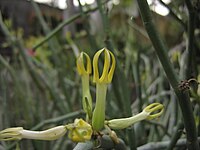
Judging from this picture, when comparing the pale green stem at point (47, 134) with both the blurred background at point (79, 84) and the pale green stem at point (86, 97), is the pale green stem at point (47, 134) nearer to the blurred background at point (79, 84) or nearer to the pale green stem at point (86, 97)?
the pale green stem at point (86, 97)

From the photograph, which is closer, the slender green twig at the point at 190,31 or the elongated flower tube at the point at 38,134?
the elongated flower tube at the point at 38,134

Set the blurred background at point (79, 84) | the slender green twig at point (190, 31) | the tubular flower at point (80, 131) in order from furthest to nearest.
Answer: the blurred background at point (79, 84) → the slender green twig at point (190, 31) → the tubular flower at point (80, 131)

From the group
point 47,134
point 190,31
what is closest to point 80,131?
point 47,134

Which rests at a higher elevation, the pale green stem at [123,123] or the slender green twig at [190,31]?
the slender green twig at [190,31]

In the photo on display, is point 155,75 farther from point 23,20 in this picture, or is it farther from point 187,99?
point 23,20

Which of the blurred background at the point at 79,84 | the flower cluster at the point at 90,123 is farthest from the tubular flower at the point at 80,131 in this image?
the blurred background at the point at 79,84

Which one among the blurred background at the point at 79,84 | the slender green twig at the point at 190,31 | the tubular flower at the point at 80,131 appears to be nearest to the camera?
the tubular flower at the point at 80,131

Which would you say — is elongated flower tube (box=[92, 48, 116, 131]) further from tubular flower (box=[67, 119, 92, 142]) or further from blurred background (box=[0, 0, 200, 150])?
blurred background (box=[0, 0, 200, 150])

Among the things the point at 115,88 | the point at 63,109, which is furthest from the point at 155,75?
the point at 115,88
